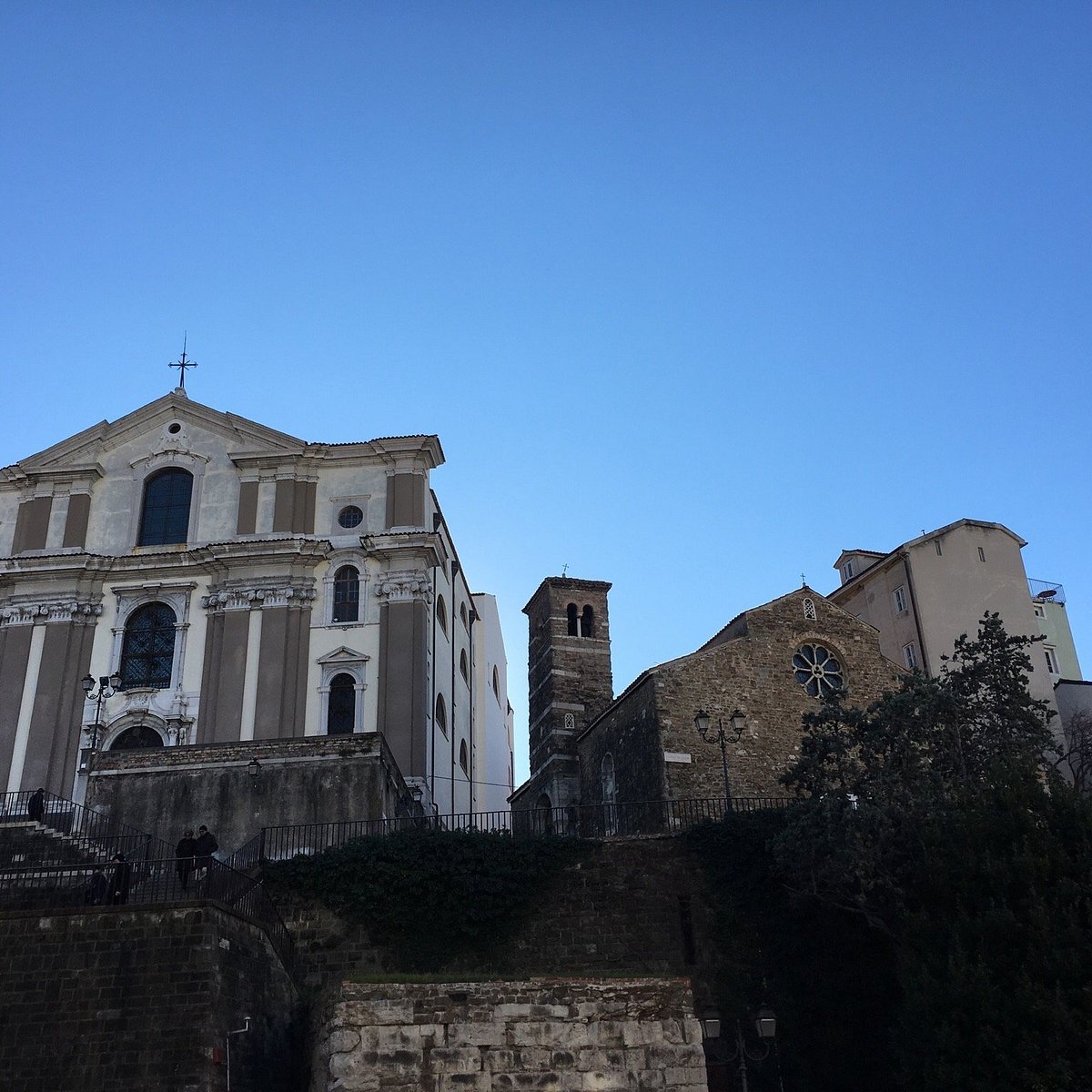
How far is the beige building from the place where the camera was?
139ft

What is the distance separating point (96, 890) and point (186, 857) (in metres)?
1.56

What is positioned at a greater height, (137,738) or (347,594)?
(347,594)

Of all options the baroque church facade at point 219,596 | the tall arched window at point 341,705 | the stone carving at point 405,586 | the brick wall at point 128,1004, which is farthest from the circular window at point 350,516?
the brick wall at point 128,1004

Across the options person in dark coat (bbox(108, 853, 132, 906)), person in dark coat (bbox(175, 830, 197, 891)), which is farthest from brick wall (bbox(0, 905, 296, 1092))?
person in dark coat (bbox(175, 830, 197, 891))

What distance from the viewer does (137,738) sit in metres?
34.8

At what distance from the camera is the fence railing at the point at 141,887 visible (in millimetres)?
21172

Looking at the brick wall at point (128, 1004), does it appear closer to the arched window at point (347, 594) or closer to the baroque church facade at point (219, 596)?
the baroque church facade at point (219, 596)

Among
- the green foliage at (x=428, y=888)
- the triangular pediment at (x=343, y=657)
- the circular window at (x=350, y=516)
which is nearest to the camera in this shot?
the green foliage at (x=428, y=888)

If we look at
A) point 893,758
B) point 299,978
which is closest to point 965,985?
point 893,758

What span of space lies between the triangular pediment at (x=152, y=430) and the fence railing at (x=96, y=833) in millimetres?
13489

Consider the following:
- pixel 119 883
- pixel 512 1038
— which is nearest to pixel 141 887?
pixel 119 883

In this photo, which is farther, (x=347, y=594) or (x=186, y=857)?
(x=347, y=594)

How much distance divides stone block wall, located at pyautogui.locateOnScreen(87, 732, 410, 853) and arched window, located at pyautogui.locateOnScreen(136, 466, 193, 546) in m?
11.2

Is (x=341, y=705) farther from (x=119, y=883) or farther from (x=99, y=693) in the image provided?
(x=119, y=883)
